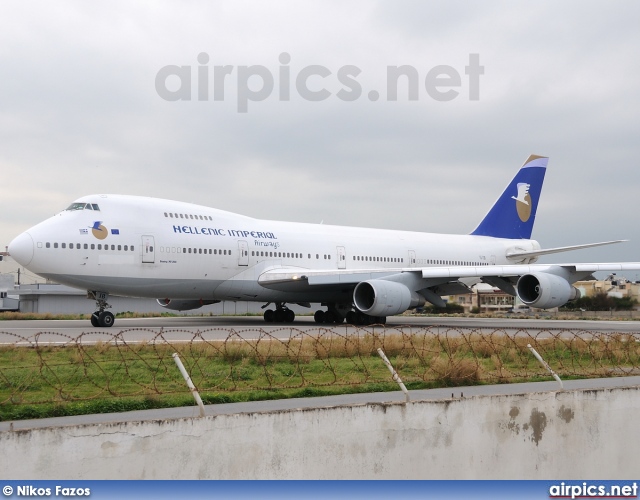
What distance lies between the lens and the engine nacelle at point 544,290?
2709cm

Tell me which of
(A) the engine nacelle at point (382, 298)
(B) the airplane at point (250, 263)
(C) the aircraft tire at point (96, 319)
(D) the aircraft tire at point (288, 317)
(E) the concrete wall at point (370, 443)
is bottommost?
(E) the concrete wall at point (370, 443)

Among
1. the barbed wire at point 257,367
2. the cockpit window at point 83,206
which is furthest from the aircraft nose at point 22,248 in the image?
the barbed wire at point 257,367

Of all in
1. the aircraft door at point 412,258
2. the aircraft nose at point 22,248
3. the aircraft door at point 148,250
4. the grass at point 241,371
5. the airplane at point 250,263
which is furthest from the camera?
the aircraft door at point 412,258

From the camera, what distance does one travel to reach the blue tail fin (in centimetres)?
4081

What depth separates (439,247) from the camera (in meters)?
36.8

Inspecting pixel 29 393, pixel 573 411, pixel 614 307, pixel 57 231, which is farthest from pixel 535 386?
pixel 614 307

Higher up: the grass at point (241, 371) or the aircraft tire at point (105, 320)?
the aircraft tire at point (105, 320)

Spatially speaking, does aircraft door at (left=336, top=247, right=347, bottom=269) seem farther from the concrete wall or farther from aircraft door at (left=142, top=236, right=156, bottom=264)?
the concrete wall

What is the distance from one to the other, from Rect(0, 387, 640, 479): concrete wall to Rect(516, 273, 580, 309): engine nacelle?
1376 cm

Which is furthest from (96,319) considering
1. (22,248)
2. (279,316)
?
(279,316)

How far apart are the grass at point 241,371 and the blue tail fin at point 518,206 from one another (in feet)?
70.4

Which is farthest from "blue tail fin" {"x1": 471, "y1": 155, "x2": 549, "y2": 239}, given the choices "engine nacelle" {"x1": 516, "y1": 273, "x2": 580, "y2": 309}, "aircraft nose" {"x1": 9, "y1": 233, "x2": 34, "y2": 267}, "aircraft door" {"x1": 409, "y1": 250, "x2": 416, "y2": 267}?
"aircraft nose" {"x1": 9, "y1": 233, "x2": 34, "y2": 267}

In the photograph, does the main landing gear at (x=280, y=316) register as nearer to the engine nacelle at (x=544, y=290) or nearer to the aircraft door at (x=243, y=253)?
the aircraft door at (x=243, y=253)

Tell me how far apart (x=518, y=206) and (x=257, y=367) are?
29467 mm
